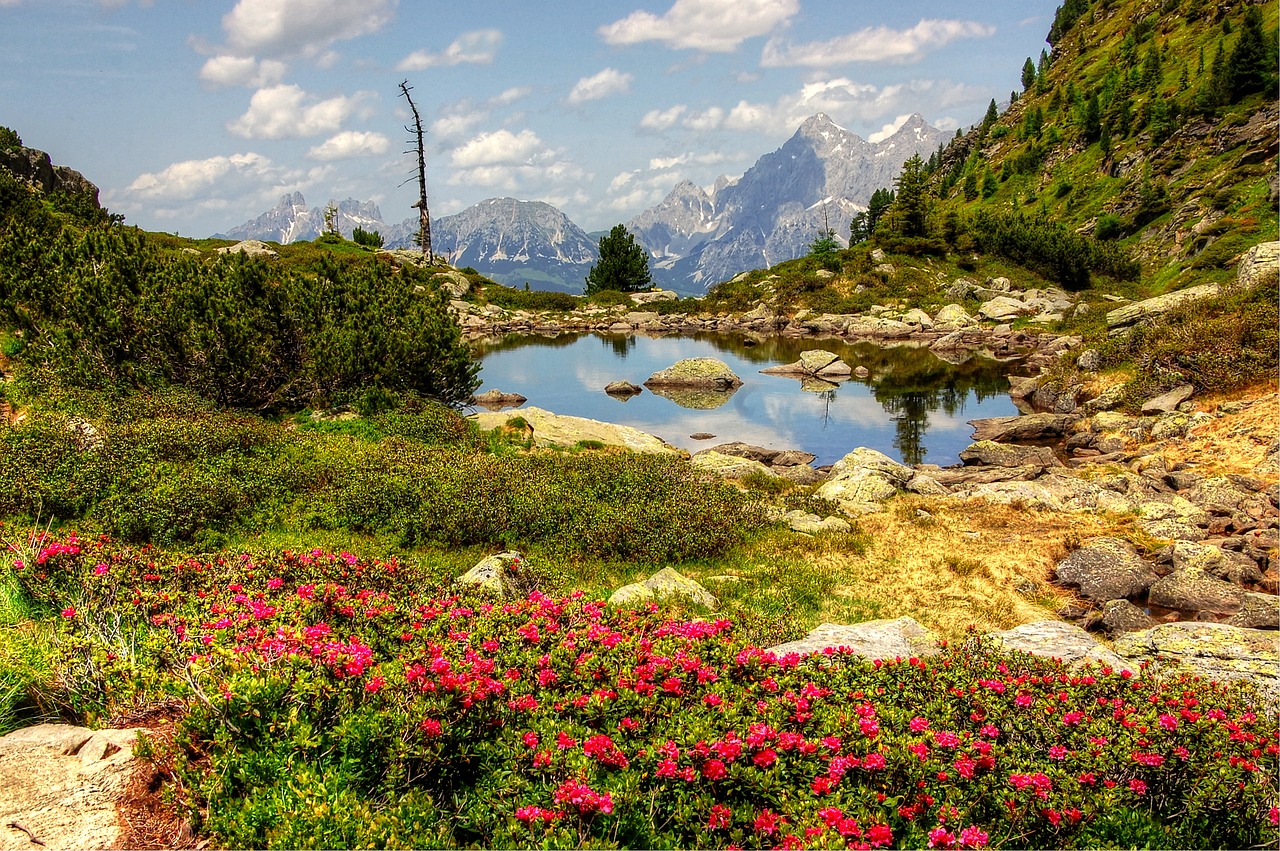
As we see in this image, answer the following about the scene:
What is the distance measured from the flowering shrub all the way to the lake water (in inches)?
842

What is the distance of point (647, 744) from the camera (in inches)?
191

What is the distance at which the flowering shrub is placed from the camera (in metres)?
4.27

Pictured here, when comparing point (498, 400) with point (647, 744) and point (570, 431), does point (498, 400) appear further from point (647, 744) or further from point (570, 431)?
point (647, 744)

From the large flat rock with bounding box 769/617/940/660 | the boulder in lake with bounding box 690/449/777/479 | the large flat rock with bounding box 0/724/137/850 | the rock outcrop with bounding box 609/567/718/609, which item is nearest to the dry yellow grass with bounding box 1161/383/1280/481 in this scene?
the boulder in lake with bounding box 690/449/777/479

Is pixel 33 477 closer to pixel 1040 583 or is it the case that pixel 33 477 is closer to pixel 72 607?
pixel 72 607

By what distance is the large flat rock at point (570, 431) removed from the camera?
79.4ft

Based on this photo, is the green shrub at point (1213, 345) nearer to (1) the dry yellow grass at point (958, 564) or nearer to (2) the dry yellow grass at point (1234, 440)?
(2) the dry yellow grass at point (1234, 440)

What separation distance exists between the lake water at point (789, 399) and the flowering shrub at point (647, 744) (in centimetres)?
2138

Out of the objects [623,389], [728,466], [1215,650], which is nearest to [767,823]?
[1215,650]

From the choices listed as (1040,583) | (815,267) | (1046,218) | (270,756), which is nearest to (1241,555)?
(1040,583)

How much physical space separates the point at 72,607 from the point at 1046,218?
115 meters

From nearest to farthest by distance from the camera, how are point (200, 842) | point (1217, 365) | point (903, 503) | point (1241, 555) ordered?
point (200, 842)
point (1241, 555)
point (903, 503)
point (1217, 365)

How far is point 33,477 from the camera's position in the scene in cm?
1199

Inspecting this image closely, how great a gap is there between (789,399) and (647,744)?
113 feet
